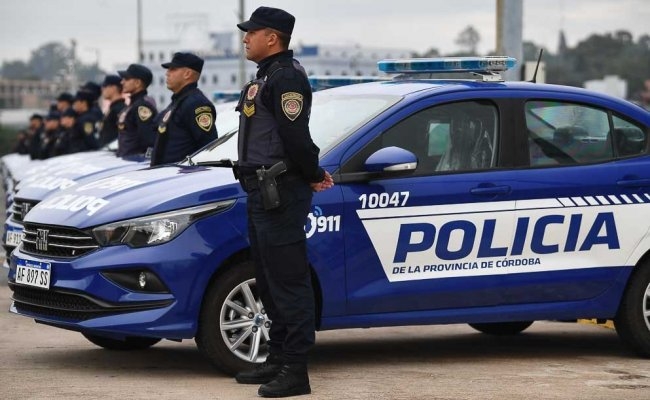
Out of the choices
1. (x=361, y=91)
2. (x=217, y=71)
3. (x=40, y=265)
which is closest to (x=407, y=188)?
(x=361, y=91)

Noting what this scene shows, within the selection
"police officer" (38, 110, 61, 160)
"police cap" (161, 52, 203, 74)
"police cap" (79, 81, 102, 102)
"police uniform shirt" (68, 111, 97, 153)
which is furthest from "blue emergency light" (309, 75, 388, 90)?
"police officer" (38, 110, 61, 160)

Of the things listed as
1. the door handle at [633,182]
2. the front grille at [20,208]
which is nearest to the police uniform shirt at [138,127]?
the front grille at [20,208]

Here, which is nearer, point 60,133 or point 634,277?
point 634,277

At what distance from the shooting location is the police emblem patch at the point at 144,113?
12.1 meters

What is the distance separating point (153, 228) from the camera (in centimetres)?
723

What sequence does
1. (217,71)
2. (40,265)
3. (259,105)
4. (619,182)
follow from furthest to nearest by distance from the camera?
(217,71) < (619,182) < (40,265) < (259,105)

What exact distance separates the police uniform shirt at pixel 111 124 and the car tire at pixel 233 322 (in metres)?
8.07

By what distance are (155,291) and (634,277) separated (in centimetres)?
277

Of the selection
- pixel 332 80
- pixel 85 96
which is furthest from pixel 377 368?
pixel 85 96

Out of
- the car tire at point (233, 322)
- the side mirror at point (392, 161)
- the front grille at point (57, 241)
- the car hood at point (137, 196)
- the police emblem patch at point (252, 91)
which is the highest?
the police emblem patch at point (252, 91)

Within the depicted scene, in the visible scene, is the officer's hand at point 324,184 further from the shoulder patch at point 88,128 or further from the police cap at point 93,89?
the police cap at point 93,89

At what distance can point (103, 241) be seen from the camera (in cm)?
729

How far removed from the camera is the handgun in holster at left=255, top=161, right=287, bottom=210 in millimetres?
6809

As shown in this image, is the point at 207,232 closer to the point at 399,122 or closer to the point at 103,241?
the point at 103,241
